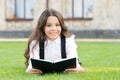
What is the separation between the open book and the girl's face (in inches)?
20.5

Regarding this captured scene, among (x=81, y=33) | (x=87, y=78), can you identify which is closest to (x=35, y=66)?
(x=87, y=78)

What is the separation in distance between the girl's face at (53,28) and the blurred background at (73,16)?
71.7 feet

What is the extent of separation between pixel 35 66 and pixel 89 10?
23.8m

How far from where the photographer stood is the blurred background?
30.7 metres

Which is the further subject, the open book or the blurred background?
the blurred background

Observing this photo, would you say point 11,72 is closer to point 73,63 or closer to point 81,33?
point 73,63

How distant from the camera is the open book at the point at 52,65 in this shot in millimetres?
7836

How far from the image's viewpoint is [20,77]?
7582 millimetres

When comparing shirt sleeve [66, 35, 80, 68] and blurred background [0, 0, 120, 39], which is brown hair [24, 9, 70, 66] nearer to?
shirt sleeve [66, 35, 80, 68]

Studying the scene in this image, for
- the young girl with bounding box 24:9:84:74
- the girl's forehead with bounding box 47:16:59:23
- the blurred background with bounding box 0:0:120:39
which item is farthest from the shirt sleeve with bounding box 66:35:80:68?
the blurred background with bounding box 0:0:120:39

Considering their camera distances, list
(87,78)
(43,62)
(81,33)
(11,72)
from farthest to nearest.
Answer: (81,33) → (11,72) → (43,62) → (87,78)

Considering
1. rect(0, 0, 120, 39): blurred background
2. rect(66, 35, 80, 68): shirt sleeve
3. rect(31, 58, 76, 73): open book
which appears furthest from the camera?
rect(0, 0, 120, 39): blurred background

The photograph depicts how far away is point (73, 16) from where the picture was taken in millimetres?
31375

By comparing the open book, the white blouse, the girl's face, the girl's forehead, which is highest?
the girl's forehead
